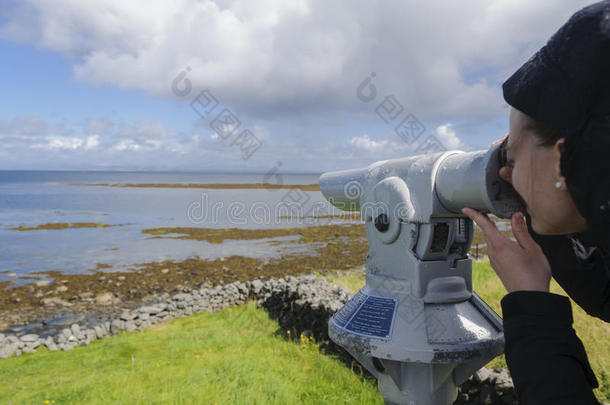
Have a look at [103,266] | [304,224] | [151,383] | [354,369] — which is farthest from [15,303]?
[304,224]

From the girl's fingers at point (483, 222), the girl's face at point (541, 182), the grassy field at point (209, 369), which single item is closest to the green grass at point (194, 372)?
the grassy field at point (209, 369)

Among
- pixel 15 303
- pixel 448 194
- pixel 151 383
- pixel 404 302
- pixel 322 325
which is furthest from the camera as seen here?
pixel 15 303

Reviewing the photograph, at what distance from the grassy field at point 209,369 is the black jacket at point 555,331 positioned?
3421 mm

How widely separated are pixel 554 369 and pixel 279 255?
1769 centimetres

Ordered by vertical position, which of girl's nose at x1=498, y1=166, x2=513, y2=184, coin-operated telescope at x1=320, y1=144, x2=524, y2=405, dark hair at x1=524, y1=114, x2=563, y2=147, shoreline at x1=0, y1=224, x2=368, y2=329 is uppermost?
dark hair at x1=524, y1=114, x2=563, y2=147

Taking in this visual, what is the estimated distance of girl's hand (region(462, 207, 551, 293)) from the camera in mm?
1169

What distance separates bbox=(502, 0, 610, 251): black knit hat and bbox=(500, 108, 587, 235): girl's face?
55mm

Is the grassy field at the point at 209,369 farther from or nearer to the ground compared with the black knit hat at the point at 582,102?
nearer to the ground

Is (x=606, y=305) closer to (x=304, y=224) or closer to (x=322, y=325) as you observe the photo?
(x=322, y=325)

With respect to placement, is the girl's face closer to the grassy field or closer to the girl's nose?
the girl's nose

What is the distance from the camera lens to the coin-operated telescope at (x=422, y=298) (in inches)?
60.9

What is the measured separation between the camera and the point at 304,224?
93.5 ft

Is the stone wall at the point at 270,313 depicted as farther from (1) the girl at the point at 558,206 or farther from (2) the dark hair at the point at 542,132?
(2) the dark hair at the point at 542,132

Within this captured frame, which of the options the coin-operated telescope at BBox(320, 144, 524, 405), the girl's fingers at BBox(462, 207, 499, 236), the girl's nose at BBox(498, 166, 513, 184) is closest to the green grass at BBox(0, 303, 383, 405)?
the coin-operated telescope at BBox(320, 144, 524, 405)
